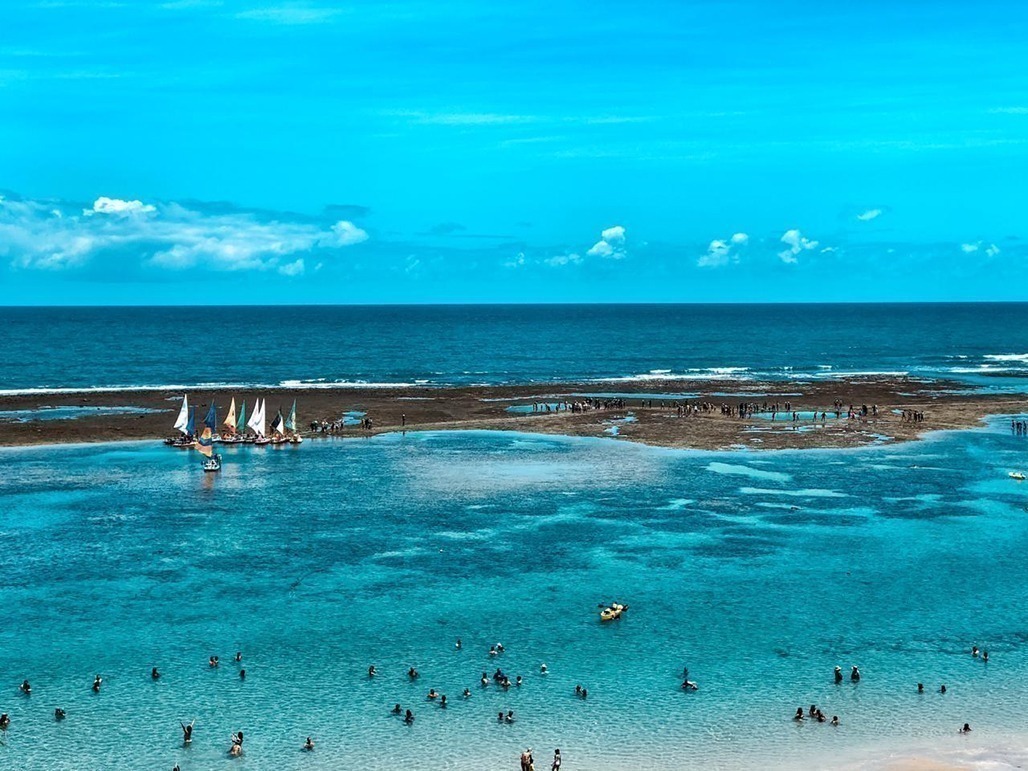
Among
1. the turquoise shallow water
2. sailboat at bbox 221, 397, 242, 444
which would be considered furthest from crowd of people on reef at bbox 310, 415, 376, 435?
the turquoise shallow water

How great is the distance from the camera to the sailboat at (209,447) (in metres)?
86.5

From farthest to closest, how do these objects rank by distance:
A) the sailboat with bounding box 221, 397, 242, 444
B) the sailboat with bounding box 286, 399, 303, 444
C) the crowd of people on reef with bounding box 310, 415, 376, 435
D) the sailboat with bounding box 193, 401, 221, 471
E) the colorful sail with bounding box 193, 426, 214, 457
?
the crowd of people on reef with bounding box 310, 415, 376, 435 → the sailboat with bounding box 221, 397, 242, 444 → the sailboat with bounding box 286, 399, 303, 444 → the colorful sail with bounding box 193, 426, 214, 457 → the sailboat with bounding box 193, 401, 221, 471

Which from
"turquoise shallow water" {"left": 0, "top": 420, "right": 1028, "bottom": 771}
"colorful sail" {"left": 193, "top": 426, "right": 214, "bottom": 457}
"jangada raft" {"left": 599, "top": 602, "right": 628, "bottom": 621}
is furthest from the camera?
"colorful sail" {"left": 193, "top": 426, "right": 214, "bottom": 457}

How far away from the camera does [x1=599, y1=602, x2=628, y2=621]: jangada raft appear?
166 feet

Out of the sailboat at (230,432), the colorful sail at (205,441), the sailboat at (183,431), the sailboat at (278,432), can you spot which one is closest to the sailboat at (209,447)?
the colorful sail at (205,441)

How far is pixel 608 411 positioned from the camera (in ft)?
393

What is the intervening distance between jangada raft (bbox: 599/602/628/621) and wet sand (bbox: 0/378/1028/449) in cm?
4712

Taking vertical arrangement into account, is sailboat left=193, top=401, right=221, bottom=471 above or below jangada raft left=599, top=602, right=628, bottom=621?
above

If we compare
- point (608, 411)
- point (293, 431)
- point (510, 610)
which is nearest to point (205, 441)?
point (293, 431)

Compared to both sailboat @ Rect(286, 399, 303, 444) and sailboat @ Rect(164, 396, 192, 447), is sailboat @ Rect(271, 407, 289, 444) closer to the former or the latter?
sailboat @ Rect(286, 399, 303, 444)

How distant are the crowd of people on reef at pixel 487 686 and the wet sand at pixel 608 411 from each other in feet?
175

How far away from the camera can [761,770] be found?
3662 cm

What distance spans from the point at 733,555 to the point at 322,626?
23702 mm

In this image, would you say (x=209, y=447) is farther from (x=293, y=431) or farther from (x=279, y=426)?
(x=293, y=431)
